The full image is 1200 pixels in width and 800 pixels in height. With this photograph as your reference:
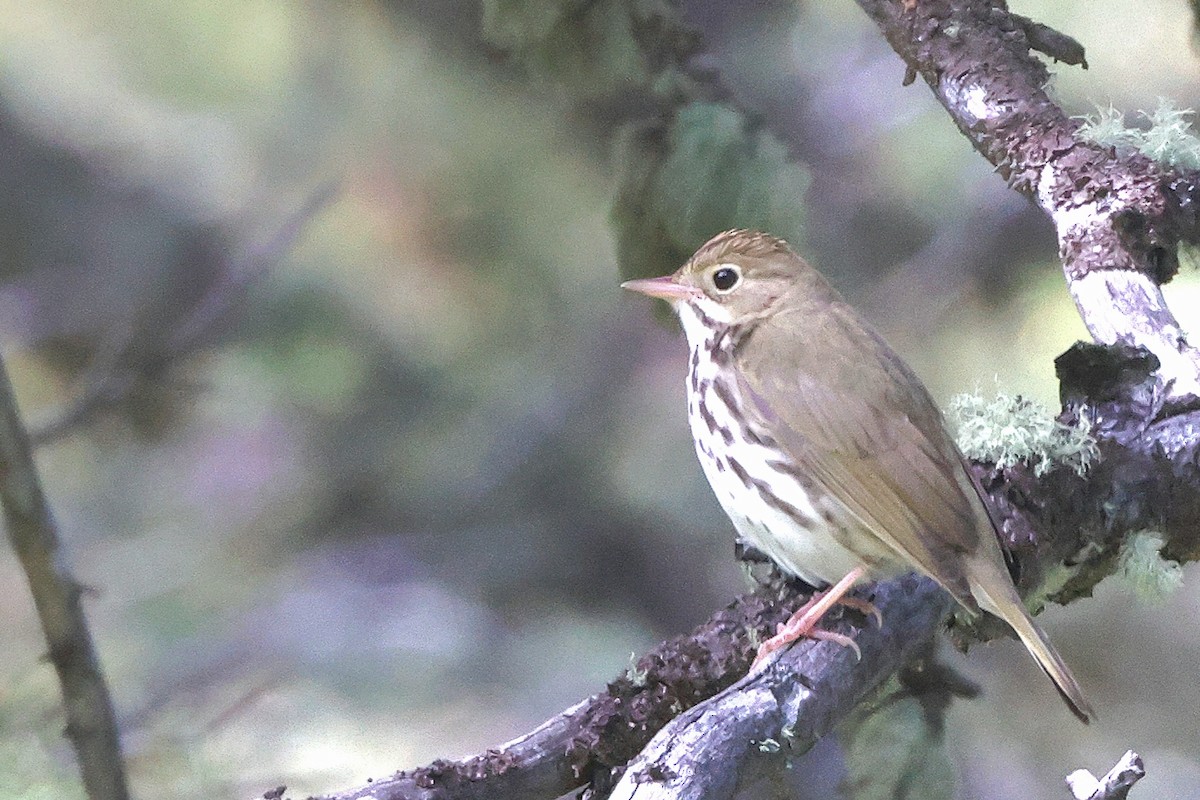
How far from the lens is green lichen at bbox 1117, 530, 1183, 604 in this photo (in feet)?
4.16

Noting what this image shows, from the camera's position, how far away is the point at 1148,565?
4.16 feet

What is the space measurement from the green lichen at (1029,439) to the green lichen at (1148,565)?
0.34ft

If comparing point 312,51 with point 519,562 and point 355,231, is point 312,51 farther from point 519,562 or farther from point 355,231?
point 519,562

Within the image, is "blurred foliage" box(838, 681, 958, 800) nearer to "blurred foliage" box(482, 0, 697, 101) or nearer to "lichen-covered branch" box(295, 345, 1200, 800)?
"lichen-covered branch" box(295, 345, 1200, 800)

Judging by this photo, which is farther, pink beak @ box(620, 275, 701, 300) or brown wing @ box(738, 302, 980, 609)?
pink beak @ box(620, 275, 701, 300)

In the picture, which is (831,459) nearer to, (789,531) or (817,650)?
(789,531)

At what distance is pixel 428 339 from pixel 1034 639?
2.98ft

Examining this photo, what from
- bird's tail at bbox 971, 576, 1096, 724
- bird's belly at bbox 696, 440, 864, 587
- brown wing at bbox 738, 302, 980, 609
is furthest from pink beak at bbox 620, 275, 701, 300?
bird's tail at bbox 971, 576, 1096, 724

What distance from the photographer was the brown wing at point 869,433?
1144 mm

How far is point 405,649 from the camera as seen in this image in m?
1.67

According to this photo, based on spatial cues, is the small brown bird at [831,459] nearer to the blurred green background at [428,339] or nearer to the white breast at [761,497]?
the white breast at [761,497]

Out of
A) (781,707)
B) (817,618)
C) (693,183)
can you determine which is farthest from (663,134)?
(781,707)

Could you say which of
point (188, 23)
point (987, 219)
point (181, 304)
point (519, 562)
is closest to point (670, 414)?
point (519, 562)

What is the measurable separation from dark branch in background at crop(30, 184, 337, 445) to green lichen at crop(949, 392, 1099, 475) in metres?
0.90
